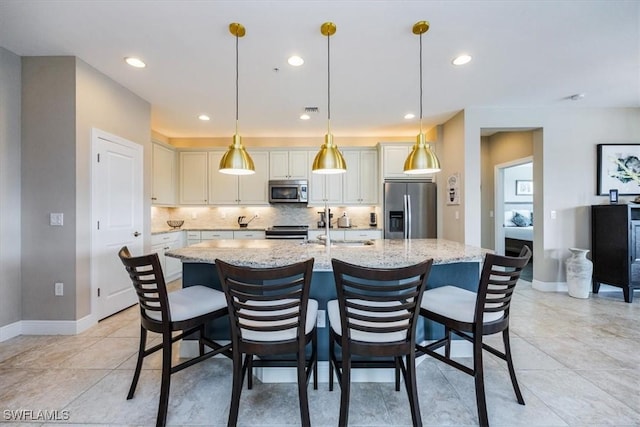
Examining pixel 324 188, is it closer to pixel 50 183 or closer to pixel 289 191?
pixel 289 191

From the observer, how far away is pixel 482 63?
2799 millimetres

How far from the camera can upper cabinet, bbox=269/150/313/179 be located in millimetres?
5262

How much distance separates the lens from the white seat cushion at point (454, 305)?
5.21ft

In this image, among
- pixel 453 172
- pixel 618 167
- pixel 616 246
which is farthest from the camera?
pixel 453 172

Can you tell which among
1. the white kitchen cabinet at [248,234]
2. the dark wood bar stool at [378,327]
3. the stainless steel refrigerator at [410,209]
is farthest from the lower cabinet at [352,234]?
the dark wood bar stool at [378,327]

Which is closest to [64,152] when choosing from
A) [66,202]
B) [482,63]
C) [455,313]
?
[66,202]

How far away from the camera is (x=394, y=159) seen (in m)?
4.99

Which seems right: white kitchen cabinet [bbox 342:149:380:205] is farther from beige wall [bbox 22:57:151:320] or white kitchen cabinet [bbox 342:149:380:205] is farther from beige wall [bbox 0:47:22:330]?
beige wall [bbox 0:47:22:330]

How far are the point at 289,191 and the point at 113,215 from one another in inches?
106

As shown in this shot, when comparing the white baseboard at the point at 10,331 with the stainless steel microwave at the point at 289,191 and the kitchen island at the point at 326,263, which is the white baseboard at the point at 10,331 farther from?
the stainless steel microwave at the point at 289,191

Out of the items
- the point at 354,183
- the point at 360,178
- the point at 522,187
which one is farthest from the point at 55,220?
the point at 522,187

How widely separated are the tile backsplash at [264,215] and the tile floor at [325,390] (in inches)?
123

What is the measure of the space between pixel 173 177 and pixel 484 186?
6.06 m

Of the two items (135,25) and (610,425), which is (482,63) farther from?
(135,25)
